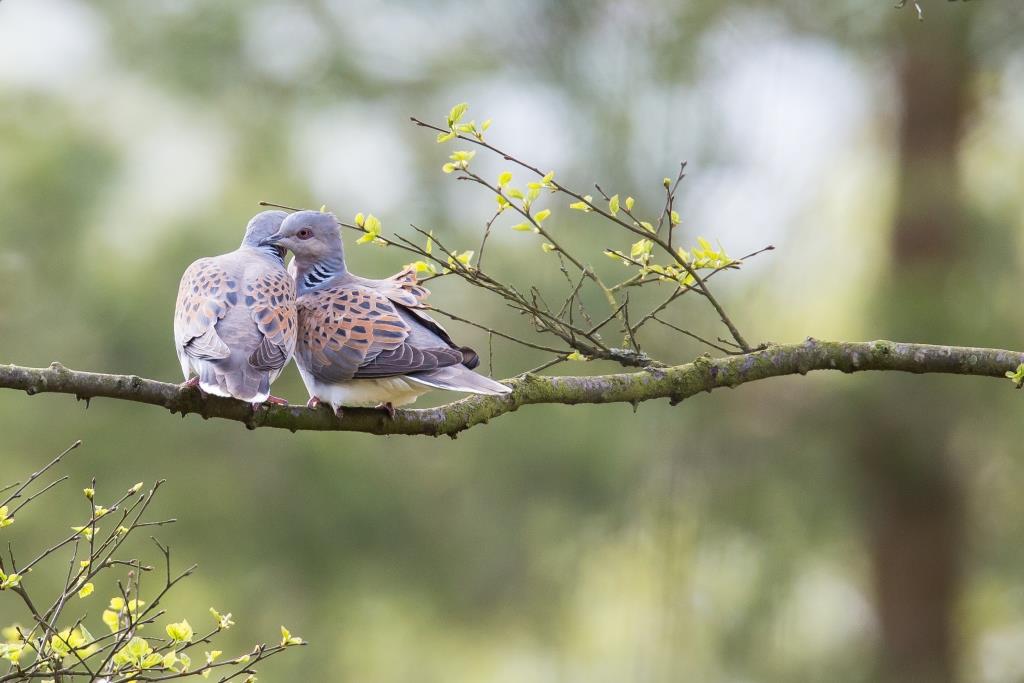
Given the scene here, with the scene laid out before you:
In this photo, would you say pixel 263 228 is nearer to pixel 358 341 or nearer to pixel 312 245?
pixel 312 245

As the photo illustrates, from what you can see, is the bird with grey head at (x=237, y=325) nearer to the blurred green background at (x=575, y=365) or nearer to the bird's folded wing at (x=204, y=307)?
the bird's folded wing at (x=204, y=307)

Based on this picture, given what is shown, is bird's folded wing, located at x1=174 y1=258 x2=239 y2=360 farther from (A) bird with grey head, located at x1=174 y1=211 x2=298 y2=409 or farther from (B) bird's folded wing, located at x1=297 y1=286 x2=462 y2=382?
(B) bird's folded wing, located at x1=297 y1=286 x2=462 y2=382

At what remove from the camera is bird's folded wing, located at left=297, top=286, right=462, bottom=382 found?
8.78ft

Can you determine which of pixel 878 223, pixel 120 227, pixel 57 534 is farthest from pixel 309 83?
pixel 878 223

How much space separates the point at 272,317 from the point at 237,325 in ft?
0.34

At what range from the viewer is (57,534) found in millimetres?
7277

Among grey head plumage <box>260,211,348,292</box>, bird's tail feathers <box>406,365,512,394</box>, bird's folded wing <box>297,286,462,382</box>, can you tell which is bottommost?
bird's tail feathers <box>406,365,512,394</box>

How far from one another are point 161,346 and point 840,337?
13.4ft

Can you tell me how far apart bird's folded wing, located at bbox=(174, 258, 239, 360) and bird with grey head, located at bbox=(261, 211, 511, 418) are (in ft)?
0.71

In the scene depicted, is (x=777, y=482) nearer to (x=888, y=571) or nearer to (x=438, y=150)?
(x=888, y=571)

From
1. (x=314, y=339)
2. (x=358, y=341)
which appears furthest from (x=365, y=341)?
(x=314, y=339)

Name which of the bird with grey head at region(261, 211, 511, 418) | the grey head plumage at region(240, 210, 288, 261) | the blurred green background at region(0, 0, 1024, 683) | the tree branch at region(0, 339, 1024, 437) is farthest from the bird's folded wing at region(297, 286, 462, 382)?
the blurred green background at region(0, 0, 1024, 683)

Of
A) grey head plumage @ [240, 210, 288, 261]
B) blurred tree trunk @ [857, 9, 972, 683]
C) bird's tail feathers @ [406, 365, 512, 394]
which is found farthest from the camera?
blurred tree trunk @ [857, 9, 972, 683]

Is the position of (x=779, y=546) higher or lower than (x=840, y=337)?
lower
